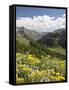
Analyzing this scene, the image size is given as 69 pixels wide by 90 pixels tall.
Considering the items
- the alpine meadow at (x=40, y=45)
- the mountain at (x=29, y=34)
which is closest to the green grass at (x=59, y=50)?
the alpine meadow at (x=40, y=45)

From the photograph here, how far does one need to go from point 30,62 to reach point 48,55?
0.49 feet

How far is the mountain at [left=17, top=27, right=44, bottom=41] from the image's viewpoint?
80.6 inches

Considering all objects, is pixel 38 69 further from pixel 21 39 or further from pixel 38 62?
pixel 21 39

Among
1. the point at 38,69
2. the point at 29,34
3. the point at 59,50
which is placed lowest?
the point at 38,69

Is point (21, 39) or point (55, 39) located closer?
point (21, 39)

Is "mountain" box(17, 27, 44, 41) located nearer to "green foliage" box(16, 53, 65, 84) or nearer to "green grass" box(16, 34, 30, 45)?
"green grass" box(16, 34, 30, 45)

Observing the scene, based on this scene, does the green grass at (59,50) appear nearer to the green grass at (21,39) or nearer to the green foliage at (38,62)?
the green foliage at (38,62)

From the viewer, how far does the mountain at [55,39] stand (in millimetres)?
2125

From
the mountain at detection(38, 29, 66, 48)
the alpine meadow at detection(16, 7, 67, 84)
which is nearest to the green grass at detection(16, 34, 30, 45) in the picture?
the alpine meadow at detection(16, 7, 67, 84)

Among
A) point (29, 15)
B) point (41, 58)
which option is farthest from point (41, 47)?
point (29, 15)

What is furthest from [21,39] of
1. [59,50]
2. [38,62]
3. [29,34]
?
[59,50]

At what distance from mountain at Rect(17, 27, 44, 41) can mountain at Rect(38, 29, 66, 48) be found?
37 mm

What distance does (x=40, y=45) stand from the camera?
2.11 m

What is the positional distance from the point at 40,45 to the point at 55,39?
0.12 metres
